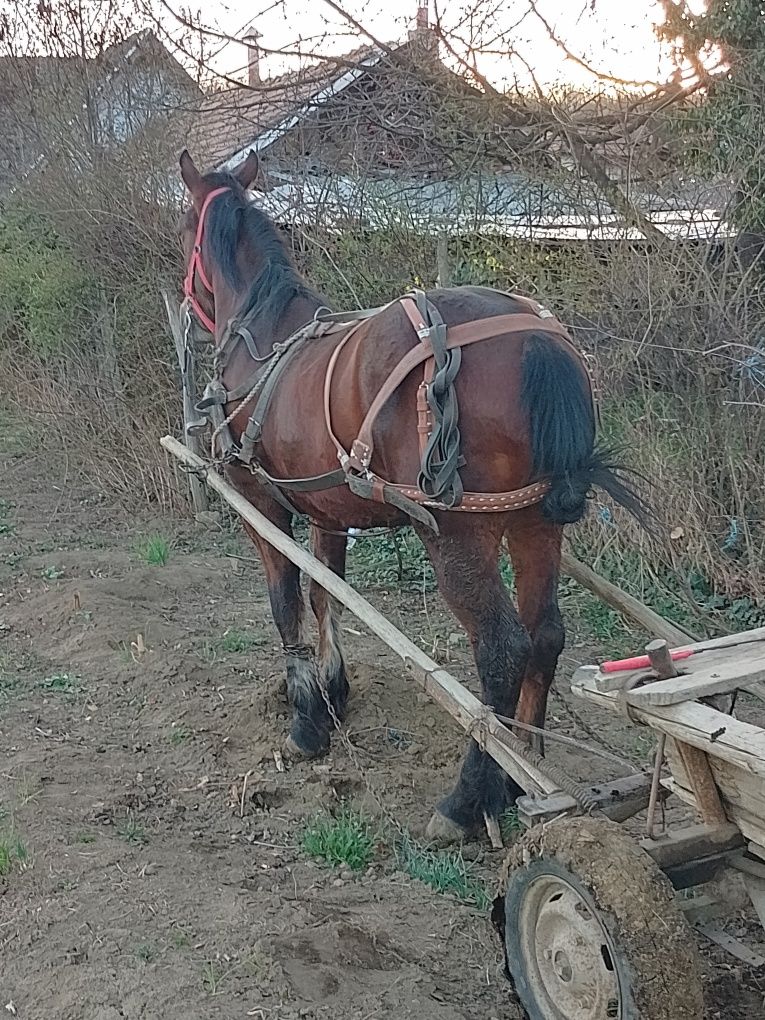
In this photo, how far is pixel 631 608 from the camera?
11.4ft

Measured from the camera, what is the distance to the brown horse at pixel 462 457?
10.6 ft

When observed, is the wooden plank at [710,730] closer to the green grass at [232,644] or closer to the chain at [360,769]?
the chain at [360,769]

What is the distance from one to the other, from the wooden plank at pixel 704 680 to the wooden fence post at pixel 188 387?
2.74 m

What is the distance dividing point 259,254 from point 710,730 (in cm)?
309

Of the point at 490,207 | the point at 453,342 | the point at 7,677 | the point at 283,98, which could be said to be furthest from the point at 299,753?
the point at 283,98

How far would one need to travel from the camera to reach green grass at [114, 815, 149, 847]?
3.59 metres

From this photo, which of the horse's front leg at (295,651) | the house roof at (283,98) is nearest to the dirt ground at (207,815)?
the horse's front leg at (295,651)

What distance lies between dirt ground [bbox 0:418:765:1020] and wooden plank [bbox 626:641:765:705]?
38.6 inches

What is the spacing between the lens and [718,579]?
589 centimetres

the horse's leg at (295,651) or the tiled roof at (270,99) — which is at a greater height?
the tiled roof at (270,99)

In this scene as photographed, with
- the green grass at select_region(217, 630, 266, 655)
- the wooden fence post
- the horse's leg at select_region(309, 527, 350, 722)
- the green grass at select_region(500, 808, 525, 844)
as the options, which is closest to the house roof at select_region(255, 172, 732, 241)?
the wooden fence post

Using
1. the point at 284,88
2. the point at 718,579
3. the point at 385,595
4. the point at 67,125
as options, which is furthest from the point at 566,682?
the point at 67,125

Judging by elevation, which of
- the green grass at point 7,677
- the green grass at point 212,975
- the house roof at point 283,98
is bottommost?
the green grass at point 7,677

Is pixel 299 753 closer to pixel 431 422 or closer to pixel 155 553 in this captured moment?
pixel 431 422
